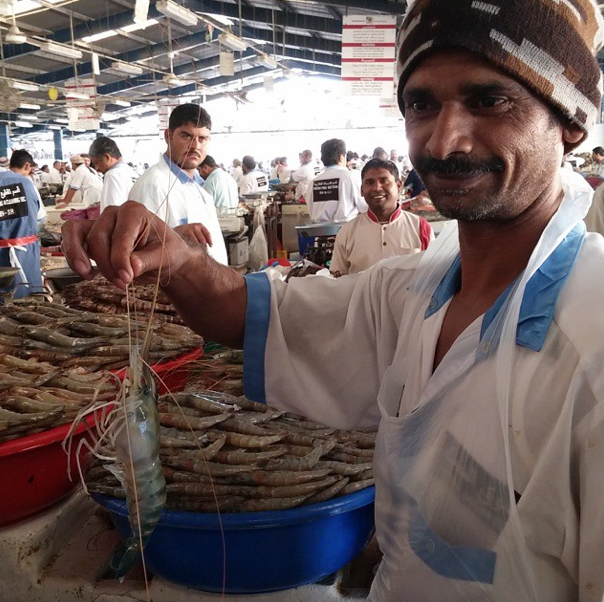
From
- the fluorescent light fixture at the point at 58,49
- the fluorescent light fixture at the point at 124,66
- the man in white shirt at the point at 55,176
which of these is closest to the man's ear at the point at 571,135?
the fluorescent light fixture at the point at 58,49

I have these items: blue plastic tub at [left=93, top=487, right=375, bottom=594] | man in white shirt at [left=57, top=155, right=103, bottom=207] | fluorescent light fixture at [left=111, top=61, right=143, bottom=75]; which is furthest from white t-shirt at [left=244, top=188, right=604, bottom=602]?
fluorescent light fixture at [left=111, top=61, right=143, bottom=75]

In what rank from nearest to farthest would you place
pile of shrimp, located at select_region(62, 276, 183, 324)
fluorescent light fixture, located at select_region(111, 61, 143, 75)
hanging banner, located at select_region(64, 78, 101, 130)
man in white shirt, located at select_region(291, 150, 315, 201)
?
pile of shrimp, located at select_region(62, 276, 183, 324), man in white shirt, located at select_region(291, 150, 315, 201), fluorescent light fixture, located at select_region(111, 61, 143, 75), hanging banner, located at select_region(64, 78, 101, 130)

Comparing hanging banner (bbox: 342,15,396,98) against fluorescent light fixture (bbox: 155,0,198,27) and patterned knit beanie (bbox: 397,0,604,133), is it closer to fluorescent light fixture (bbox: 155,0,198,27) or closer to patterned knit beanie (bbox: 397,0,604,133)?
fluorescent light fixture (bbox: 155,0,198,27)

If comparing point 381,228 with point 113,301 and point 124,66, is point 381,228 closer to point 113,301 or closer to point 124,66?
point 113,301

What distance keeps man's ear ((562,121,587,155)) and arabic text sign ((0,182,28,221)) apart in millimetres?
5526

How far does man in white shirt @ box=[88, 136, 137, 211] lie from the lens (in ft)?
20.1

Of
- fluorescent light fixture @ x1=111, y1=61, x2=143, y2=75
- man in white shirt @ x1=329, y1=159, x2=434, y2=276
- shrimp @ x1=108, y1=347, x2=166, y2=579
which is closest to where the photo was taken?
shrimp @ x1=108, y1=347, x2=166, y2=579

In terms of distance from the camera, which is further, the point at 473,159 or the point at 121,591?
the point at 121,591

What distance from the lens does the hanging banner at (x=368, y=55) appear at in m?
7.02

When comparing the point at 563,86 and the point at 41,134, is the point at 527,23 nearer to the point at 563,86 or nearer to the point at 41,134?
the point at 563,86

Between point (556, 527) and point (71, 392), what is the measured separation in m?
1.88

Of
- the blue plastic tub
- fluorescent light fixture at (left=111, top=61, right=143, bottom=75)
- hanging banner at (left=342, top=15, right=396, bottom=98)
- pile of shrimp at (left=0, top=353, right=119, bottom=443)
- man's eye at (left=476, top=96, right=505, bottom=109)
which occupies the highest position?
fluorescent light fixture at (left=111, top=61, right=143, bottom=75)

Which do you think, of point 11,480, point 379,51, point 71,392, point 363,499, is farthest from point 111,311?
point 379,51

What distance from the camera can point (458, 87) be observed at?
3.51ft
